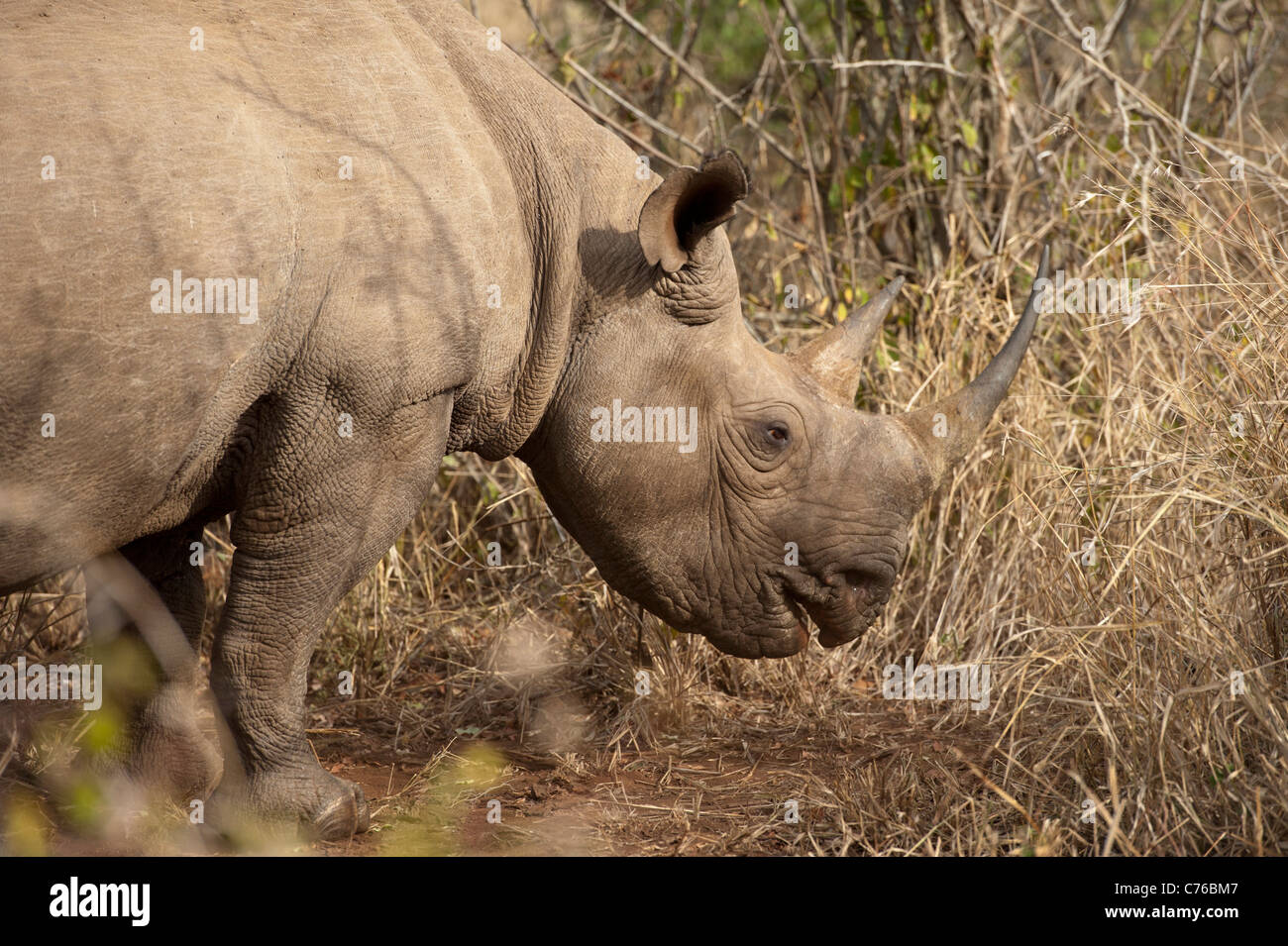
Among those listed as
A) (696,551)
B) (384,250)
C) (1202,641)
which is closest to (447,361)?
(384,250)

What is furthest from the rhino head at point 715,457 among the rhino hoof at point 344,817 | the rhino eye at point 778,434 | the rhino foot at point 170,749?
the rhino foot at point 170,749

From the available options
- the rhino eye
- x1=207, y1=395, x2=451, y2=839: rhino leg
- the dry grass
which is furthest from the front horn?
x1=207, y1=395, x2=451, y2=839: rhino leg

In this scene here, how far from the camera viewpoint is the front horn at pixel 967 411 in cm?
464

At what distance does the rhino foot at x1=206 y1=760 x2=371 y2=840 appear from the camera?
4.00 meters

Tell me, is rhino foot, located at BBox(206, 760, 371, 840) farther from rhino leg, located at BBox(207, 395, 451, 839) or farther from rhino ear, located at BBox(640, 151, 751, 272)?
rhino ear, located at BBox(640, 151, 751, 272)

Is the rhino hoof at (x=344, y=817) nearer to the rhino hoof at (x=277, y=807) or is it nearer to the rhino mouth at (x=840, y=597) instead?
the rhino hoof at (x=277, y=807)

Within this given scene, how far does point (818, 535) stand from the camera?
4.48m

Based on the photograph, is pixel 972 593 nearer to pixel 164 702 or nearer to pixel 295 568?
pixel 295 568

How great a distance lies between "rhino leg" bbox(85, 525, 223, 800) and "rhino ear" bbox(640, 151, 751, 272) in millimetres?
1621

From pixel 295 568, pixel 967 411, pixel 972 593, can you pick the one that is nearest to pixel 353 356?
pixel 295 568

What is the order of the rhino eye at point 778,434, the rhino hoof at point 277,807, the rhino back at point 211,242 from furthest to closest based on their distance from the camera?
the rhino eye at point 778,434 → the rhino hoof at point 277,807 → the rhino back at point 211,242

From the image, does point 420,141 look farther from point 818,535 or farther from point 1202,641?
point 1202,641

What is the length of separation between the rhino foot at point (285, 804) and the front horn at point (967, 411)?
2.02 metres

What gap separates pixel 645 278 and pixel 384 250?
87cm
